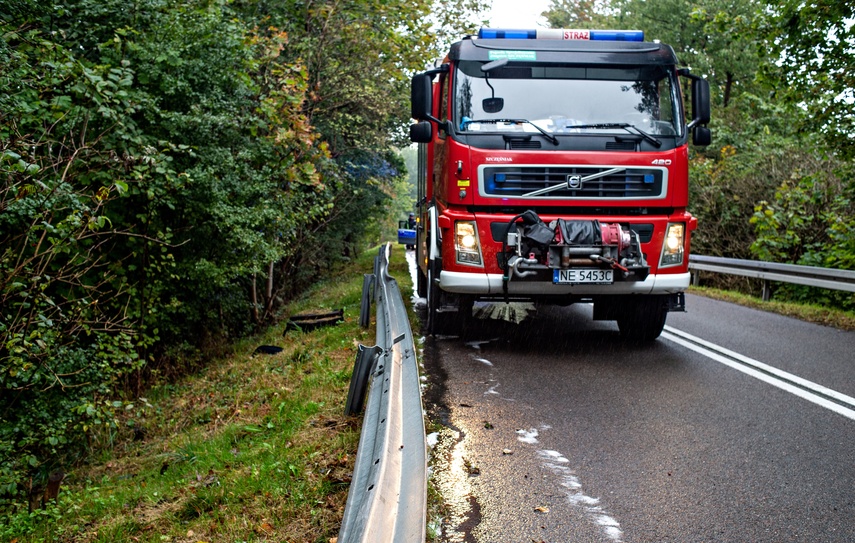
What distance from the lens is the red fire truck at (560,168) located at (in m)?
7.56

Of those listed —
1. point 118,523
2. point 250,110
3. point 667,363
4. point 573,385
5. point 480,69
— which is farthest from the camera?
point 250,110

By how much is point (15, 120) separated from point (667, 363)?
6.15 metres

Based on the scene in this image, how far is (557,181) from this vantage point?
7602 mm

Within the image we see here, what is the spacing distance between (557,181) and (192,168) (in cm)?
488

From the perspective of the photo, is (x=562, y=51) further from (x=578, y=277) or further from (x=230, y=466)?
(x=230, y=466)

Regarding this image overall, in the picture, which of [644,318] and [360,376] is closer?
[360,376]

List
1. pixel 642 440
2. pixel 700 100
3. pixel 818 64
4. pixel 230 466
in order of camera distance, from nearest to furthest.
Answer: pixel 642 440 < pixel 230 466 < pixel 700 100 < pixel 818 64

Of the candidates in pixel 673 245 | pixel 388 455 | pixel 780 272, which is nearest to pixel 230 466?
pixel 388 455

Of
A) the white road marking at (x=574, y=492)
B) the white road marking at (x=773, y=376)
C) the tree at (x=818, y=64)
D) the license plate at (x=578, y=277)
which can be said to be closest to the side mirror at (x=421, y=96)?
the license plate at (x=578, y=277)

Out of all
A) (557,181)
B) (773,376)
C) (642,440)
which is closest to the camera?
(642,440)

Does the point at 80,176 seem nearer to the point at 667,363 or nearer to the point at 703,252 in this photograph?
the point at 667,363

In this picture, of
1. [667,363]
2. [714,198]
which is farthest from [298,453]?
[714,198]

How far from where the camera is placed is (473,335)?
9.10 m

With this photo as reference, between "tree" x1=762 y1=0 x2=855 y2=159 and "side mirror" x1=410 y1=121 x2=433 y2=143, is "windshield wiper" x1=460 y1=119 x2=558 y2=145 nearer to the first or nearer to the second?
"side mirror" x1=410 y1=121 x2=433 y2=143
